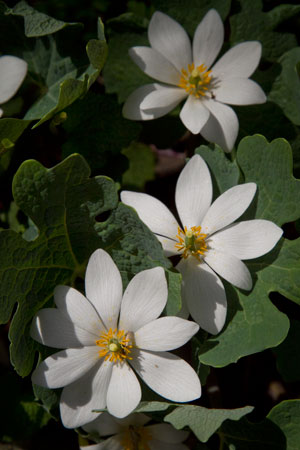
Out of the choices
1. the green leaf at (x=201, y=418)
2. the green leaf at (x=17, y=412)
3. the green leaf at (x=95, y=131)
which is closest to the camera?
the green leaf at (x=201, y=418)

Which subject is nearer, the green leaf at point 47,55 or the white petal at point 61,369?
the white petal at point 61,369

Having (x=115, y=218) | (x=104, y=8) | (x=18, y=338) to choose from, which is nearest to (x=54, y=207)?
(x=115, y=218)

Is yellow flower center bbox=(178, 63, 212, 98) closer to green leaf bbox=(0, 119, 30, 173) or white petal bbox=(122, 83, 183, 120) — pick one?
white petal bbox=(122, 83, 183, 120)

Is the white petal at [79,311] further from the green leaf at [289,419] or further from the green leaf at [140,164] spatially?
the green leaf at [140,164]

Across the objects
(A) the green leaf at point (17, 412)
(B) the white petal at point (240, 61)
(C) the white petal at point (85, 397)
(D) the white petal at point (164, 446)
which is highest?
(B) the white petal at point (240, 61)

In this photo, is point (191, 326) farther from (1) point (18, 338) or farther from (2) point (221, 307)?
(1) point (18, 338)

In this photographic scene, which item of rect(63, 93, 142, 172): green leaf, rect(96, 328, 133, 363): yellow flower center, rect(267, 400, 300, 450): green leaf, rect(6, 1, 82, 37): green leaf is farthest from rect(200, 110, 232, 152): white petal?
rect(267, 400, 300, 450): green leaf

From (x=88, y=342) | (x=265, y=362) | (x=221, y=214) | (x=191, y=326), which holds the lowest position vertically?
(x=265, y=362)

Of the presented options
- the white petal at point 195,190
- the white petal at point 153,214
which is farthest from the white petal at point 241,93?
the white petal at point 153,214
